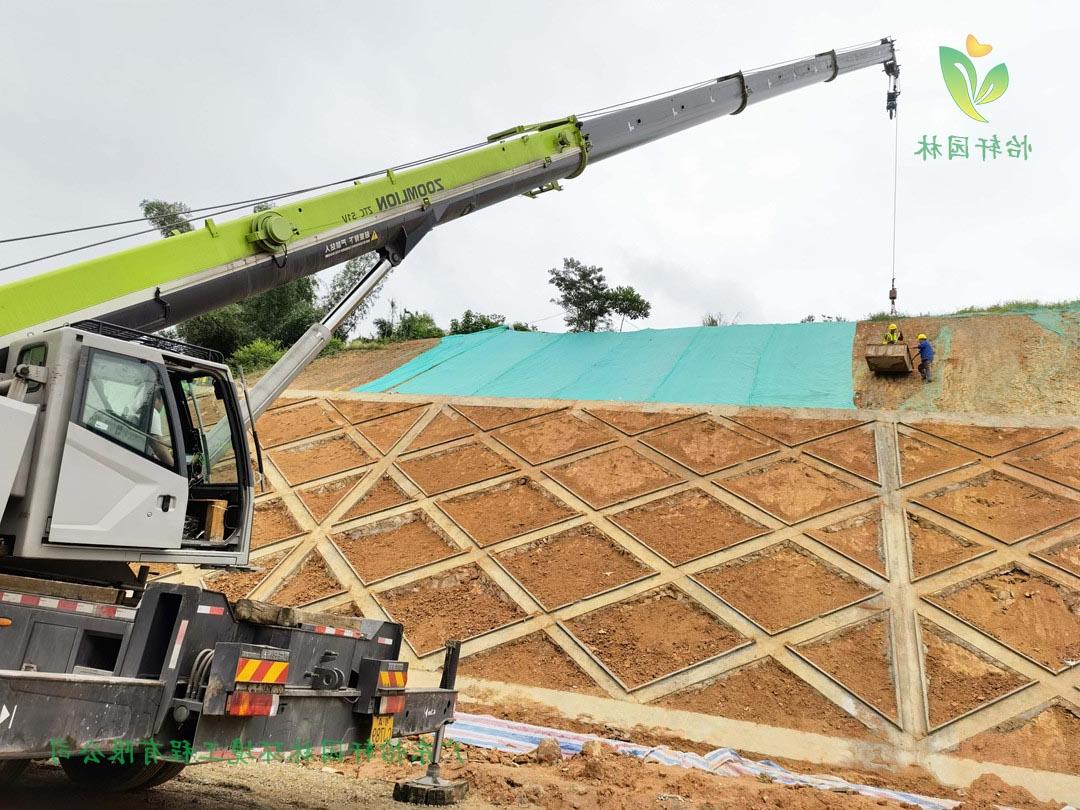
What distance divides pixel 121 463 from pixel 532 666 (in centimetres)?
937

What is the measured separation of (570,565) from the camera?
15234 millimetres

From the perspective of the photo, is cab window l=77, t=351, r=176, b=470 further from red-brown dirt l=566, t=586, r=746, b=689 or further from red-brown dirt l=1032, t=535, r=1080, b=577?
red-brown dirt l=1032, t=535, r=1080, b=577

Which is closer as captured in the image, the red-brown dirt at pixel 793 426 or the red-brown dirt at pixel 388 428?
the red-brown dirt at pixel 793 426

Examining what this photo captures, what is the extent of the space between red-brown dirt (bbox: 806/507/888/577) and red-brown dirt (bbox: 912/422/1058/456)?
10.5 feet

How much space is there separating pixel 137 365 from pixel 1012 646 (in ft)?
42.6

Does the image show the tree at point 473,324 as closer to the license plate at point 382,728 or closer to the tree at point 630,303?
the tree at point 630,303

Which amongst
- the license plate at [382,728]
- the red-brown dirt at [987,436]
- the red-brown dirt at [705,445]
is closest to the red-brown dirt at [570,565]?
the red-brown dirt at [705,445]

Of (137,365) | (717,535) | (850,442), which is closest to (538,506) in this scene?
(717,535)

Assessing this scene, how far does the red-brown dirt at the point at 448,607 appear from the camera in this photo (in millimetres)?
14039

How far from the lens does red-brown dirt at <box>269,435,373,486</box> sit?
64.2 feet

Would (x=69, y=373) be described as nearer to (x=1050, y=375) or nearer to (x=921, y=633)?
(x=921, y=633)

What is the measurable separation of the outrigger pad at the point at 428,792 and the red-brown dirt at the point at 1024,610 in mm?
9744

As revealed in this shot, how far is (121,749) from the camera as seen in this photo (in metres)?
4.24

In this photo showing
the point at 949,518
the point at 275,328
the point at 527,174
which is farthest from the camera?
the point at 275,328
